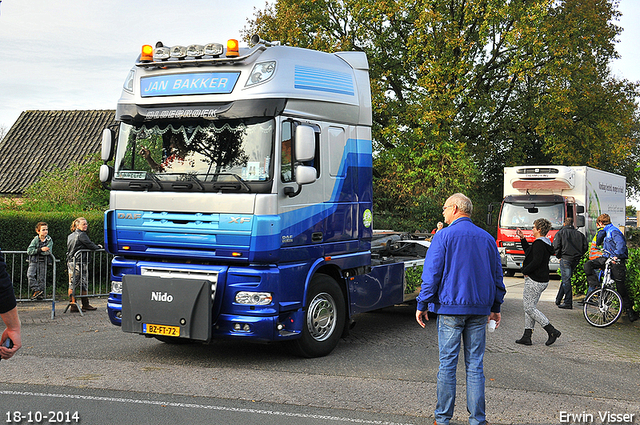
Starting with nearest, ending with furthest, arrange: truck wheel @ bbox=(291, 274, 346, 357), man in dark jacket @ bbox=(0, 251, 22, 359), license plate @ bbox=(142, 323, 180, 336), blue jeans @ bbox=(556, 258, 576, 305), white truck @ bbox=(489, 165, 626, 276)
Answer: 1. man in dark jacket @ bbox=(0, 251, 22, 359)
2. license plate @ bbox=(142, 323, 180, 336)
3. truck wheel @ bbox=(291, 274, 346, 357)
4. blue jeans @ bbox=(556, 258, 576, 305)
5. white truck @ bbox=(489, 165, 626, 276)

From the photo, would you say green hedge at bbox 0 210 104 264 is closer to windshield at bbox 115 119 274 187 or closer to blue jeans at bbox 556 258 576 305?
windshield at bbox 115 119 274 187

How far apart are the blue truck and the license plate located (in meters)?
0.01

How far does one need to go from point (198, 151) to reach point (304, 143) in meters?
1.28

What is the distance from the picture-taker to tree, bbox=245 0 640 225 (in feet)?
83.9

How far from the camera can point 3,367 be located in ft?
23.9

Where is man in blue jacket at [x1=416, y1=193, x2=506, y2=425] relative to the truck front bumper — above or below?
above

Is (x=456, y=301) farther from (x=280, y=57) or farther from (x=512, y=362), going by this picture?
(x=280, y=57)

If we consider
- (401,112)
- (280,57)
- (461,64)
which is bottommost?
(280,57)

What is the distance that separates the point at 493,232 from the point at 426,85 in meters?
7.62

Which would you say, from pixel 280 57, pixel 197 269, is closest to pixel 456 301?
pixel 197 269

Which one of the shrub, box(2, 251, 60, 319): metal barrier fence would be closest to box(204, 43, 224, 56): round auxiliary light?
box(2, 251, 60, 319): metal barrier fence

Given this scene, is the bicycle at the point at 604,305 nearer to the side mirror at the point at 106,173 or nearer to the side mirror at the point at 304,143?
the side mirror at the point at 304,143

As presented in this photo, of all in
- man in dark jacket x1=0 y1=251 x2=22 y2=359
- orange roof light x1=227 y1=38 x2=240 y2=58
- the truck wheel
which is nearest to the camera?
man in dark jacket x1=0 y1=251 x2=22 y2=359

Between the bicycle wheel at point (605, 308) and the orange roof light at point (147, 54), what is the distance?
8.03m
